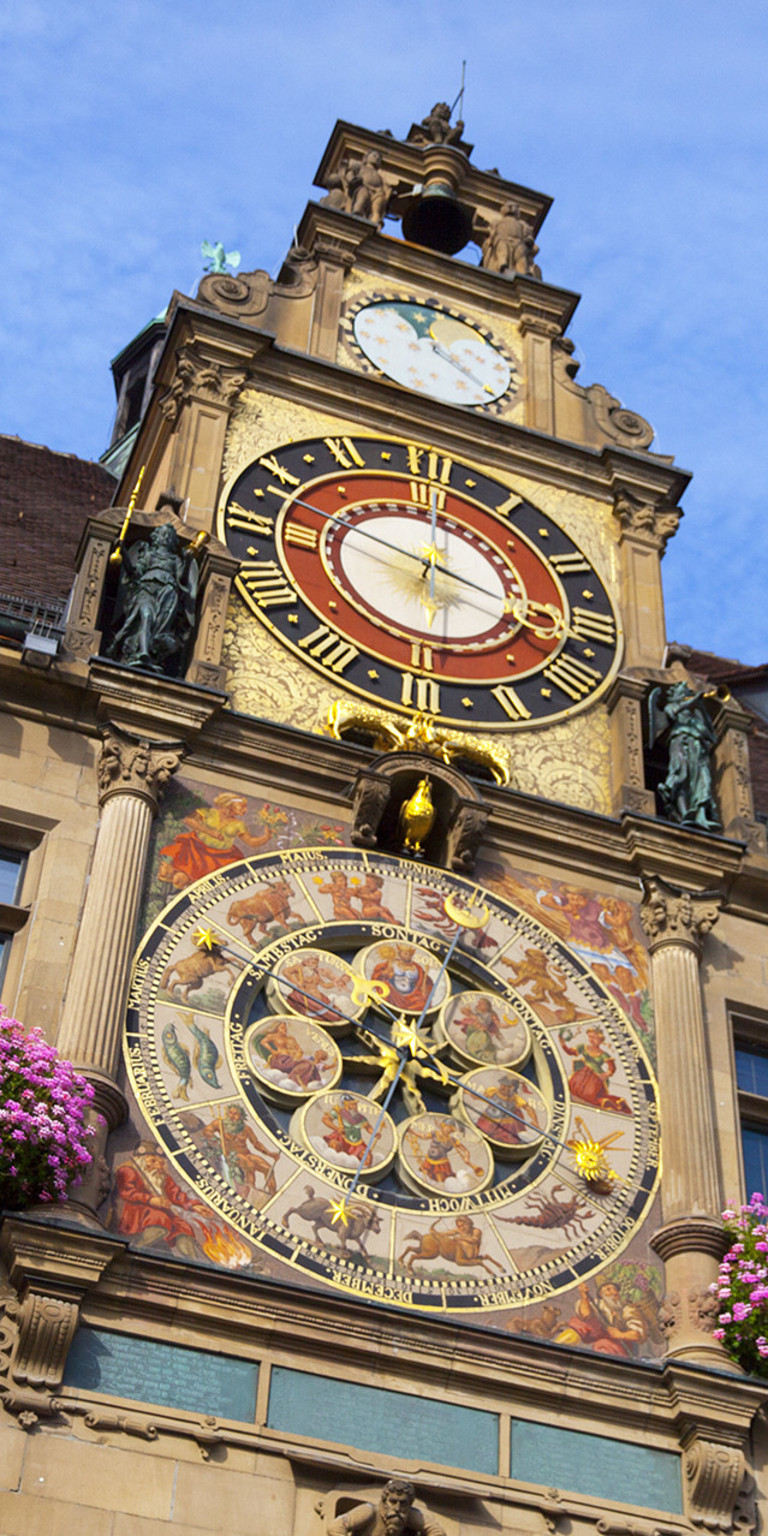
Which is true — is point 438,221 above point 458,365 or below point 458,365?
above

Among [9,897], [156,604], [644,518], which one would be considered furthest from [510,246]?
[9,897]

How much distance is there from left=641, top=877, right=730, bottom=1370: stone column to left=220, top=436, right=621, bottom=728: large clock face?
5.94ft

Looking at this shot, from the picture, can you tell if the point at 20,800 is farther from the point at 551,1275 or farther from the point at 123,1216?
the point at 551,1275

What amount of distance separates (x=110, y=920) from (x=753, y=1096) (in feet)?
12.2

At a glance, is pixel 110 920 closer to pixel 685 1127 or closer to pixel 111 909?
pixel 111 909

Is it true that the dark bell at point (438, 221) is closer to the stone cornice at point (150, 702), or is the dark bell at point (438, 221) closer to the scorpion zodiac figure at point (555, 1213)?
Result: the stone cornice at point (150, 702)

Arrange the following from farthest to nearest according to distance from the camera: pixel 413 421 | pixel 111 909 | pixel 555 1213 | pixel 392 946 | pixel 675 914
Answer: pixel 413 421
pixel 675 914
pixel 392 946
pixel 111 909
pixel 555 1213

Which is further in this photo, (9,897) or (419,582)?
(419,582)

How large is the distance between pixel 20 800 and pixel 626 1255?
12.8 ft

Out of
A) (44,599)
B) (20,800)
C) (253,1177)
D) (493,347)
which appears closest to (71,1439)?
(253,1177)

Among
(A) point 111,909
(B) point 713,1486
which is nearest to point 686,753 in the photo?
(A) point 111,909

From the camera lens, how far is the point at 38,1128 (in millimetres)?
11312

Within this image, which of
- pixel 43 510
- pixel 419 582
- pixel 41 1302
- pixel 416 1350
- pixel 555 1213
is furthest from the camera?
pixel 43 510

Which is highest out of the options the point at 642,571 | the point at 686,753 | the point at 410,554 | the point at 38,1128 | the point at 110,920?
the point at 642,571
